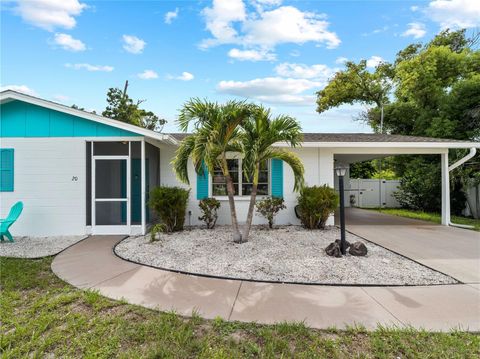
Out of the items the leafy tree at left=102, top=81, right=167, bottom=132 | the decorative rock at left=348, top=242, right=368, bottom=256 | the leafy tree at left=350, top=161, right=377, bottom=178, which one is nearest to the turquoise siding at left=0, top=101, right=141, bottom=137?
the decorative rock at left=348, top=242, right=368, bottom=256

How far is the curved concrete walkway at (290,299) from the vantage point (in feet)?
10.2

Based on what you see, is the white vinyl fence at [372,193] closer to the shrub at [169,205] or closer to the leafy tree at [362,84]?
the leafy tree at [362,84]

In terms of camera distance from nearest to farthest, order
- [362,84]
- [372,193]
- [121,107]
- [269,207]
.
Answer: [269,207] < [372,193] < [362,84] < [121,107]

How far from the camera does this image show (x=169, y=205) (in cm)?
759

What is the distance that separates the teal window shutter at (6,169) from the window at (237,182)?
5711 mm

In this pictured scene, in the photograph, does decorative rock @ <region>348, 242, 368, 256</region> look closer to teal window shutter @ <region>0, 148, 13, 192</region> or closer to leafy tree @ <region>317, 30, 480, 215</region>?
leafy tree @ <region>317, 30, 480, 215</region>

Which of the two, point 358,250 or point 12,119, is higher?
point 12,119

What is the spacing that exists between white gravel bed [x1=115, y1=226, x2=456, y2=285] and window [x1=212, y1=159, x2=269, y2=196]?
202cm

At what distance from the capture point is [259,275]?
455 centimetres

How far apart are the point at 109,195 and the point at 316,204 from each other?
6528 mm

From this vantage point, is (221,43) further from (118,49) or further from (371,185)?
(371,185)

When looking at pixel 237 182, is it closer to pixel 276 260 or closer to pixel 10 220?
pixel 276 260

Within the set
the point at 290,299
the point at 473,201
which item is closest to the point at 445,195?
the point at 473,201

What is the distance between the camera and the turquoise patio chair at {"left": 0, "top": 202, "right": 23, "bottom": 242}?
6.73 meters
